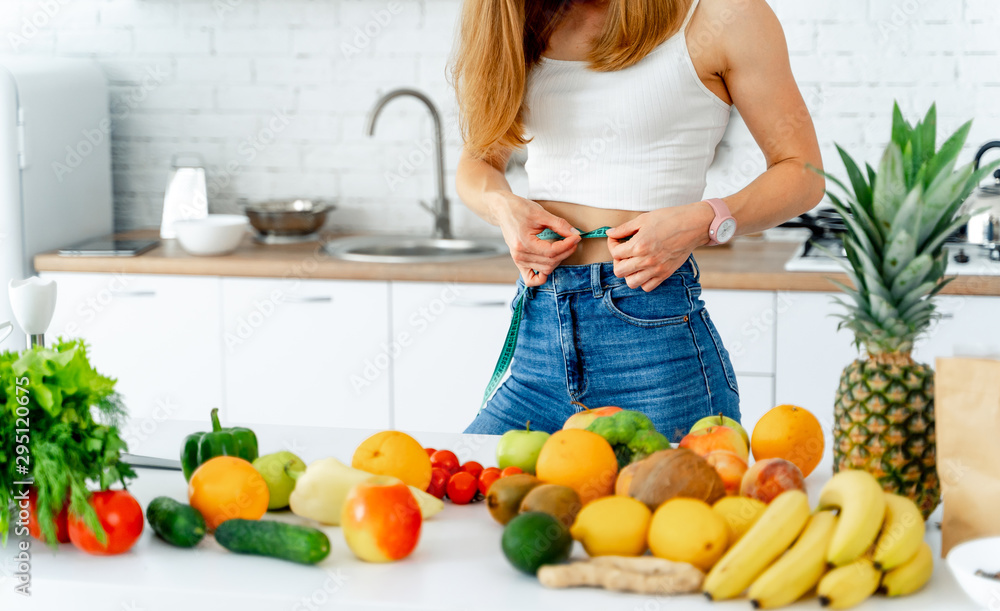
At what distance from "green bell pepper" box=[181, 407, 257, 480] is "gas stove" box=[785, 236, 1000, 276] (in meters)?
1.52

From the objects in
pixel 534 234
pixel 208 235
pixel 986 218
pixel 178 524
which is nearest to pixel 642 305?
pixel 534 234

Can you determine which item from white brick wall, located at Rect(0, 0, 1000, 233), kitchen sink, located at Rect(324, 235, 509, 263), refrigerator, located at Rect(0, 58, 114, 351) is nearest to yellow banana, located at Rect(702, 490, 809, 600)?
kitchen sink, located at Rect(324, 235, 509, 263)

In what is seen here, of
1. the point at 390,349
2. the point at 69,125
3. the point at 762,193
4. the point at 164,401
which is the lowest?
the point at 164,401

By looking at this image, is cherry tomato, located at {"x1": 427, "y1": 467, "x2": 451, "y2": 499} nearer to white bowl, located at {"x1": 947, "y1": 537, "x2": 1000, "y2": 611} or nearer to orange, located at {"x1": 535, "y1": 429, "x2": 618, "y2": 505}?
orange, located at {"x1": 535, "y1": 429, "x2": 618, "y2": 505}

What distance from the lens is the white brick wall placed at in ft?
9.85

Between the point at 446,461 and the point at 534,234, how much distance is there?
0.40 metres

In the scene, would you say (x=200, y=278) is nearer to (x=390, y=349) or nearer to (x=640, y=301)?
(x=390, y=349)

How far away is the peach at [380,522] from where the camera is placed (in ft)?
2.92

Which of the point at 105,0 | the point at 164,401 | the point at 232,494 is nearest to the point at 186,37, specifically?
the point at 105,0

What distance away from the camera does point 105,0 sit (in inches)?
122

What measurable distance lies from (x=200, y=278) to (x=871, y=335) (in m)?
2.01

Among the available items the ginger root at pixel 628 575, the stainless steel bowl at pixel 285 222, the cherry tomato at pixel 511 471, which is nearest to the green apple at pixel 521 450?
the cherry tomato at pixel 511 471

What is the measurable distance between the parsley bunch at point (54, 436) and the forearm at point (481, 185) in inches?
27.1

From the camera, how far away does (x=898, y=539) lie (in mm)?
832
